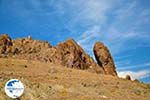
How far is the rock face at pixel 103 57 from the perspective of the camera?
82438mm

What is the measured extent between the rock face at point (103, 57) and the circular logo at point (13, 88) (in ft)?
215

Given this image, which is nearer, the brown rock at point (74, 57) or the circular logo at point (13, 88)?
the circular logo at point (13, 88)

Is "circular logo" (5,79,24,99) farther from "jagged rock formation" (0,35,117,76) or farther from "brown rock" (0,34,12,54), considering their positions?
"brown rock" (0,34,12,54)

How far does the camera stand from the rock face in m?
82.4

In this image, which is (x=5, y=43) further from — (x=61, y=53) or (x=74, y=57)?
(x=74, y=57)

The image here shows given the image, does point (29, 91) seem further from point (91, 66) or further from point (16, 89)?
point (91, 66)

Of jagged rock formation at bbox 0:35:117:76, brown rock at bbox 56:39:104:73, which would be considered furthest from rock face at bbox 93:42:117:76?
brown rock at bbox 56:39:104:73

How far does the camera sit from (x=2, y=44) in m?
76.9

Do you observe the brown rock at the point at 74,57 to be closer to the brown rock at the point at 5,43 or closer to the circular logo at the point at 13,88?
the brown rock at the point at 5,43

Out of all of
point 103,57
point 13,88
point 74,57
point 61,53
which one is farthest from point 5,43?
point 13,88

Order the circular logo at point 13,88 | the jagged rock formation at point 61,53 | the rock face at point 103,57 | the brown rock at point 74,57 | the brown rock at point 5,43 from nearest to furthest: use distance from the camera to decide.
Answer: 1. the circular logo at point 13,88
2. the brown rock at point 74,57
3. the jagged rock formation at point 61,53
4. the brown rock at point 5,43
5. the rock face at point 103,57

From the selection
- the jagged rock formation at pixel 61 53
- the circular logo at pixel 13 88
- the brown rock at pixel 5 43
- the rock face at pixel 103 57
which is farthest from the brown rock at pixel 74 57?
the circular logo at pixel 13 88

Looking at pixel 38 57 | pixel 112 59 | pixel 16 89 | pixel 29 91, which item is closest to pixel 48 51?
pixel 38 57

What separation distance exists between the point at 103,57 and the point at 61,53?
1274 centimetres
